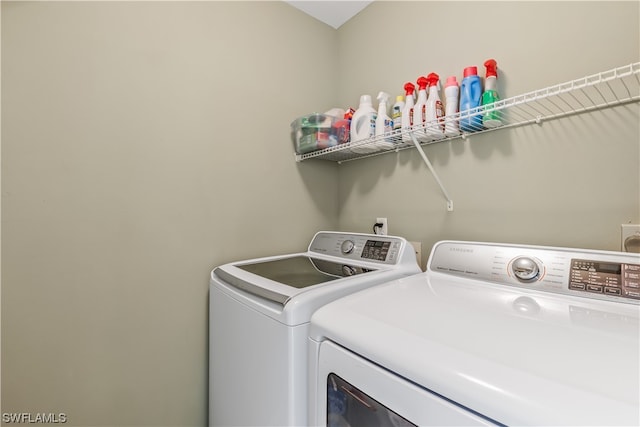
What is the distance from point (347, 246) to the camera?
4.67 feet

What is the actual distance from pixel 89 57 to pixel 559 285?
6.00 ft

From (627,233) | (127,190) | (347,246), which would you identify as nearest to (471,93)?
(627,233)

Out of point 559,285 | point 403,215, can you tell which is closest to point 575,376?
point 559,285

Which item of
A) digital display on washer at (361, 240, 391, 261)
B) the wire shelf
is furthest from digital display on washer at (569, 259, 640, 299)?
digital display on washer at (361, 240, 391, 261)

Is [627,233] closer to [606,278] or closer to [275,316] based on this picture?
[606,278]

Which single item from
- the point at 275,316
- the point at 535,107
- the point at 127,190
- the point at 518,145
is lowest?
the point at 275,316

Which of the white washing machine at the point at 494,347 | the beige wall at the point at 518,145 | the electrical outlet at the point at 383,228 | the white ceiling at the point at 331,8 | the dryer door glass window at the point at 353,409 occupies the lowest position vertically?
the dryer door glass window at the point at 353,409

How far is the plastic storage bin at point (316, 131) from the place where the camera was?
1.49 m

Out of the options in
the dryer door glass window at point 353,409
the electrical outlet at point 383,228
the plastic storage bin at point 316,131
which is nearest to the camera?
the dryer door glass window at point 353,409

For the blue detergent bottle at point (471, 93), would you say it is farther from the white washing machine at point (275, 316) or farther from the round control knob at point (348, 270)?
the round control knob at point (348, 270)

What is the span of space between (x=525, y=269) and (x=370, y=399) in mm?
675

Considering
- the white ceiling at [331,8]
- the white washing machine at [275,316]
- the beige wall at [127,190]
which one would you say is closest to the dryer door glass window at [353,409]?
the white washing machine at [275,316]

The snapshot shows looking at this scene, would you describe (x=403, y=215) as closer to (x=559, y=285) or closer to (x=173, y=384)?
(x=559, y=285)

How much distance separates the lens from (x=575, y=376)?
1.45 feet
